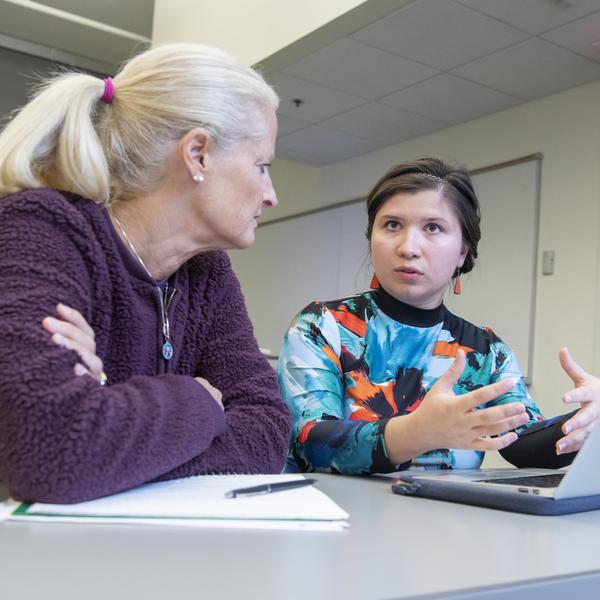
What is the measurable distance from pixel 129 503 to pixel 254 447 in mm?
309

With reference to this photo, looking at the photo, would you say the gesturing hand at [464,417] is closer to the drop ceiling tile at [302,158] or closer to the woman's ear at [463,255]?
the woman's ear at [463,255]

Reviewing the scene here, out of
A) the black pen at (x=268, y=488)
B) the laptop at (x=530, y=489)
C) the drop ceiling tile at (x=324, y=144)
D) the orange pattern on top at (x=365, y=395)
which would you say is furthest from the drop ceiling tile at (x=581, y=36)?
the black pen at (x=268, y=488)

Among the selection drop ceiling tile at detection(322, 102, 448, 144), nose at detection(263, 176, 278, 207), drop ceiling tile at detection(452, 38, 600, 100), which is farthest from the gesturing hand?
drop ceiling tile at detection(322, 102, 448, 144)

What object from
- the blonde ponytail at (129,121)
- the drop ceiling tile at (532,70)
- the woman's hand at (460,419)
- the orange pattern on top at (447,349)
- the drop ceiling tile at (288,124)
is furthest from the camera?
the drop ceiling tile at (288,124)

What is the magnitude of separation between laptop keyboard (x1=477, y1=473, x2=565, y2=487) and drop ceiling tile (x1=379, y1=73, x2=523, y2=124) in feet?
10.7

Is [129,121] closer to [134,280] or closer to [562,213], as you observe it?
[134,280]

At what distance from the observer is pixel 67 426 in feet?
2.61

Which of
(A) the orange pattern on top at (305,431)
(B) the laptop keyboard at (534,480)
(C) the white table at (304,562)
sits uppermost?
(A) the orange pattern on top at (305,431)

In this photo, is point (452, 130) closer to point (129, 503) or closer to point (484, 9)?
point (484, 9)

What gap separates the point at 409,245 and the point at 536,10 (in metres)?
2.14

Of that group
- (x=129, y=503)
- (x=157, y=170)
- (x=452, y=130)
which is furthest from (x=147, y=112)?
(x=452, y=130)

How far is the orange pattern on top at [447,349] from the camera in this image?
1501 millimetres

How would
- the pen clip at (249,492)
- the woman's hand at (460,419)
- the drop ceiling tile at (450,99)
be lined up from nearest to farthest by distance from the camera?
the pen clip at (249,492)
the woman's hand at (460,419)
the drop ceiling tile at (450,99)

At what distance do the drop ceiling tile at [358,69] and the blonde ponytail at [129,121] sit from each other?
2686mm
